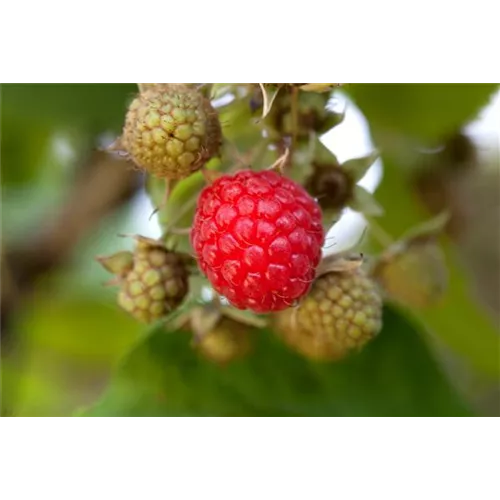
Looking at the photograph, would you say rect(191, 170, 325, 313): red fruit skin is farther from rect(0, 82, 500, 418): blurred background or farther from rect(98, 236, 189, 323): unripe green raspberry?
rect(0, 82, 500, 418): blurred background

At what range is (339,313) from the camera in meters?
1.54

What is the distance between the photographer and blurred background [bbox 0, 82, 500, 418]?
242 cm

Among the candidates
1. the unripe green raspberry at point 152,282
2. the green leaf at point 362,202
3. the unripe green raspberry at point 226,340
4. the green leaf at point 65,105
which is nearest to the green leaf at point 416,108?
the green leaf at point 362,202

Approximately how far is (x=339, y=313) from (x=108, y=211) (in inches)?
40.3

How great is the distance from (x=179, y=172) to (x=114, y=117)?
1.08 meters

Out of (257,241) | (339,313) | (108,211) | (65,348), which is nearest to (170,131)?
(257,241)

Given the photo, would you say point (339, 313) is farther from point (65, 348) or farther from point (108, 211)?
point (65, 348)

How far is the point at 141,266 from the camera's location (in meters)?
1.57

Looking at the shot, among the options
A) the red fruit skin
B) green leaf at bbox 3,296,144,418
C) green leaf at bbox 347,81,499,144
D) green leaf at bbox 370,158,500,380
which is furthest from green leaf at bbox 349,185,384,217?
green leaf at bbox 3,296,144,418

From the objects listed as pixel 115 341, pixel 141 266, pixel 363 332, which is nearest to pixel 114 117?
pixel 115 341

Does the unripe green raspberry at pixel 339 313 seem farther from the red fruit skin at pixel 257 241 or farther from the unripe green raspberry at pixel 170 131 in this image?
the unripe green raspberry at pixel 170 131

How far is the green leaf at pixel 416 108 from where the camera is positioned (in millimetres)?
2371

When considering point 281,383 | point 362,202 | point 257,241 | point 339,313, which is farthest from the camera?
point 281,383

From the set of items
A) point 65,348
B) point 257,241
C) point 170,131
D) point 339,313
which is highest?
point 170,131
